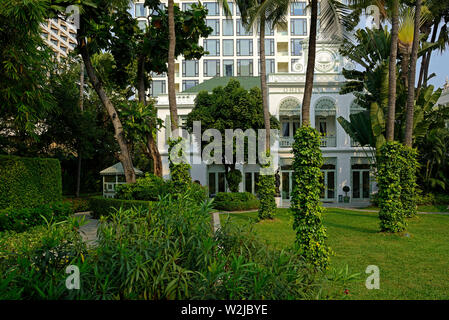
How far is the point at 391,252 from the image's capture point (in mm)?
9141

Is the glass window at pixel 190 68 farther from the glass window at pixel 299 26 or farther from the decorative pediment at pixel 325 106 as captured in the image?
the decorative pediment at pixel 325 106

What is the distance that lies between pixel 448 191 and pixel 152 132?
19.3 m

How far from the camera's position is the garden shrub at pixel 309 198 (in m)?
7.04

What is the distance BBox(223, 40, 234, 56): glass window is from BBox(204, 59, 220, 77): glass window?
170cm

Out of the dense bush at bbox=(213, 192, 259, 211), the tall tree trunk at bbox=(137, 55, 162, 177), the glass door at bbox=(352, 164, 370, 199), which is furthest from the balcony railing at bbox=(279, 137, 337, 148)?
the tall tree trunk at bbox=(137, 55, 162, 177)

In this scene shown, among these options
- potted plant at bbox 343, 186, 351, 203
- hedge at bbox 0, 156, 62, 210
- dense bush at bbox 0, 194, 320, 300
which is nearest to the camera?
dense bush at bbox 0, 194, 320, 300

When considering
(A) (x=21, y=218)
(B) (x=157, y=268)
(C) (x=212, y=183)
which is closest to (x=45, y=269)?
(B) (x=157, y=268)

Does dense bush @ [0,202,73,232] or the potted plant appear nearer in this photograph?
dense bush @ [0,202,73,232]

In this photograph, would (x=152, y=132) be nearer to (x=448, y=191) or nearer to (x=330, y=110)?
(x=330, y=110)

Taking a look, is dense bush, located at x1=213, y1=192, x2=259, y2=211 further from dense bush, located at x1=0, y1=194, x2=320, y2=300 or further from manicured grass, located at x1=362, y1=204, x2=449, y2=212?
dense bush, located at x1=0, y1=194, x2=320, y2=300

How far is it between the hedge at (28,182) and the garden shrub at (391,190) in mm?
13073

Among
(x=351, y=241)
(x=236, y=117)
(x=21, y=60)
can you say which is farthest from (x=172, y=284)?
(x=236, y=117)

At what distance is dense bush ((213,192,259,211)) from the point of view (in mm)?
21109

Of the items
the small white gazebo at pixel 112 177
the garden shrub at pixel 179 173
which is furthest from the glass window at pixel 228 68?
the garden shrub at pixel 179 173
